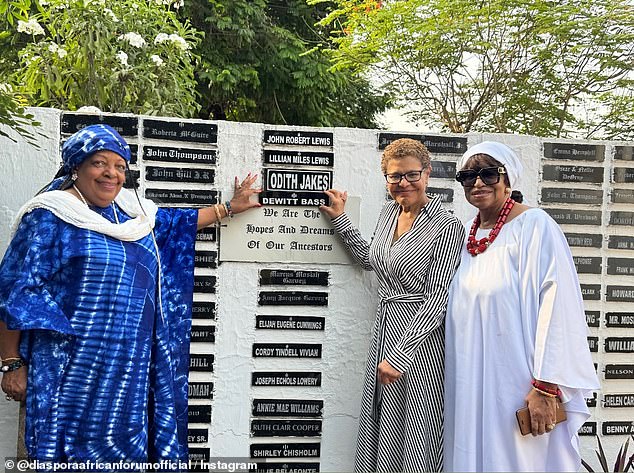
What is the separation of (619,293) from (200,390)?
264 centimetres

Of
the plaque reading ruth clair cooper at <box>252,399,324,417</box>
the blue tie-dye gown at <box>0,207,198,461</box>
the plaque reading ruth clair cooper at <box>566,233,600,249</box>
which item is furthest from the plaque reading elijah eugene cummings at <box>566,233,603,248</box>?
the blue tie-dye gown at <box>0,207,198,461</box>

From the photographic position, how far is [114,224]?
3238mm

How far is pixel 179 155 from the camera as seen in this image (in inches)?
152

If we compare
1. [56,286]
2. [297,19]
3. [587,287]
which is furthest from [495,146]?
[297,19]

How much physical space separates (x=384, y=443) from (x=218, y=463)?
108 centimetres

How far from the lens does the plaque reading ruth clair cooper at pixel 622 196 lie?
4316 millimetres

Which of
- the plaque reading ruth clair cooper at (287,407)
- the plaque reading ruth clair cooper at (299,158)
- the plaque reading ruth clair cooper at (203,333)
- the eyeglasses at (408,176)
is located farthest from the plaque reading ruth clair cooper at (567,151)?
the plaque reading ruth clair cooper at (203,333)

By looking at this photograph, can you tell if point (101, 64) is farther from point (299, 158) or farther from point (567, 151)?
point (567, 151)

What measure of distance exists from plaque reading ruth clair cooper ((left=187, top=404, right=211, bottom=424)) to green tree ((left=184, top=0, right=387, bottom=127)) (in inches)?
319

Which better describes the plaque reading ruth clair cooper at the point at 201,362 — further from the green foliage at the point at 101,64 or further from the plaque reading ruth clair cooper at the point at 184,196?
the green foliage at the point at 101,64

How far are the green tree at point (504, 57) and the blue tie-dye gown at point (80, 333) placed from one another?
25.4 ft

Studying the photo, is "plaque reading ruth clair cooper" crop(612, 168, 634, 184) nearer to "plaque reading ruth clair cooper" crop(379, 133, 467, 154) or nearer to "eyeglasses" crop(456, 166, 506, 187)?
"plaque reading ruth clair cooper" crop(379, 133, 467, 154)

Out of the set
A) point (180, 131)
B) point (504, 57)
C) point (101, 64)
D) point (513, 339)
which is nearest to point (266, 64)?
point (504, 57)

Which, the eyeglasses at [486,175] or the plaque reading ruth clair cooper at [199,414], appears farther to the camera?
the plaque reading ruth clair cooper at [199,414]
